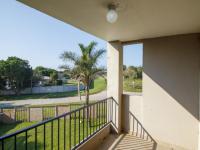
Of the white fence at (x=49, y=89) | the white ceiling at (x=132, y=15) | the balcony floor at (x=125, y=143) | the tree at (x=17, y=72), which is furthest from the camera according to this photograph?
the white fence at (x=49, y=89)

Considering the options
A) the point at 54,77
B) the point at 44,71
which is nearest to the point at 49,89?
the point at 54,77

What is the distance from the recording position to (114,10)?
1.96 meters

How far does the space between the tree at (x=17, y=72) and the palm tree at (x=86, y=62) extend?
17247mm

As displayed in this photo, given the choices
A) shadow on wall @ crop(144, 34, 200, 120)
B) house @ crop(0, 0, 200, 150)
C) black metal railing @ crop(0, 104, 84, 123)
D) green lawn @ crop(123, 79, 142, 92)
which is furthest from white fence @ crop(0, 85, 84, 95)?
shadow on wall @ crop(144, 34, 200, 120)

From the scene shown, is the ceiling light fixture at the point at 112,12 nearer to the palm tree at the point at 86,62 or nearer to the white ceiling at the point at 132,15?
the white ceiling at the point at 132,15

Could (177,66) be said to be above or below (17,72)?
below

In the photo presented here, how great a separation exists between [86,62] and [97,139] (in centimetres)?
391

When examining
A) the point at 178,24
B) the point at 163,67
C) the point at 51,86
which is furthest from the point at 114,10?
the point at 51,86

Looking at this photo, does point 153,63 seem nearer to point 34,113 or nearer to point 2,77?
point 34,113

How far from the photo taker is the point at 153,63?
3.47 metres

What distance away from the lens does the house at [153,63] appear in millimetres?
1947

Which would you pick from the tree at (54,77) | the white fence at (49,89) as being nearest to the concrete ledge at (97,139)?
the white fence at (49,89)

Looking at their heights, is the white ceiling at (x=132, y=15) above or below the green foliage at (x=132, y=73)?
above

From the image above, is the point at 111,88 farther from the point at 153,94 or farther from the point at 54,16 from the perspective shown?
the point at 54,16
